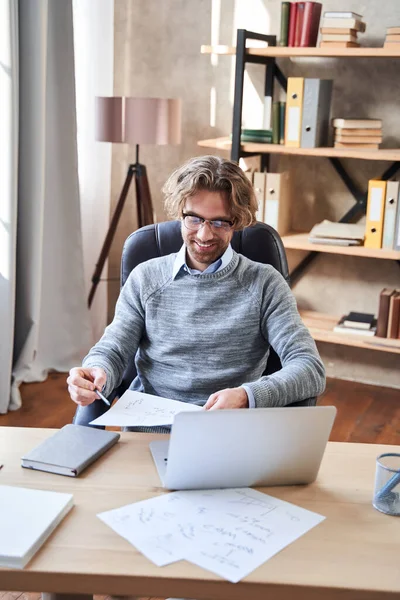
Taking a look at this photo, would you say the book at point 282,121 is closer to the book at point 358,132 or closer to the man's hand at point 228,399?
the book at point 358,132

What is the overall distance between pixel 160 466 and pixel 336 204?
8.17 feet

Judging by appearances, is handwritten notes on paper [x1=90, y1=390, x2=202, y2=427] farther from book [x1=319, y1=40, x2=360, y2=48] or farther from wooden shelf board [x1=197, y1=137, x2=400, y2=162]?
book [x1=319, y1=40, x2=360, y2=48]

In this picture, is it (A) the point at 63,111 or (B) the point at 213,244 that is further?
(A) the point at 63,111

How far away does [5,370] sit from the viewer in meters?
3.26

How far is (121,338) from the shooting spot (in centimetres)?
181

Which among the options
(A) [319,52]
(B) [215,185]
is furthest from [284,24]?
(B) [215,185]

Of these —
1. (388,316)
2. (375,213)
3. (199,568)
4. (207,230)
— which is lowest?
(388,316)

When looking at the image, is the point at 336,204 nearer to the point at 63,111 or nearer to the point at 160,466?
the point at 63,111

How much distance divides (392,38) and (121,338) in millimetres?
1993

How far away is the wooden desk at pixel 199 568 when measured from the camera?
41.6 inches

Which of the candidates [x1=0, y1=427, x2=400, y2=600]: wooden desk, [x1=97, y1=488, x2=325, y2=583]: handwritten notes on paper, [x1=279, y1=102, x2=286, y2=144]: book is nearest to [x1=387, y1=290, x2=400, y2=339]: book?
[x1=279, y1=102, x2=286, y2=144]: book

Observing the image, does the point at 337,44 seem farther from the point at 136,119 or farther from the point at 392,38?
the point at 136,119

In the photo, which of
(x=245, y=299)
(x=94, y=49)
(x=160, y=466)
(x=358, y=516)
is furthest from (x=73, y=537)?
(x=94, y=49)

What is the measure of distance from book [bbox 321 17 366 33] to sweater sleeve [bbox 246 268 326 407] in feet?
5.72
